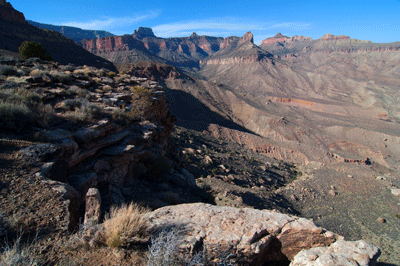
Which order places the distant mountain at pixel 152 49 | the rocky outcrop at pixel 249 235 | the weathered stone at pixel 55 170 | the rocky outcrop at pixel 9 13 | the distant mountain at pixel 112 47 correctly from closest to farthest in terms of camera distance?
1. the rocky outcrop at pixel 249 235
2. the weathered stone at pixel 55 170
3. the rocky outcrop at pixel 9 13
4. the distant mountain at pixel 112 47
5. the distant mountain at pixel 152 49

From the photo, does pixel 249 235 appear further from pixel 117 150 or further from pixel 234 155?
pixel 234 155

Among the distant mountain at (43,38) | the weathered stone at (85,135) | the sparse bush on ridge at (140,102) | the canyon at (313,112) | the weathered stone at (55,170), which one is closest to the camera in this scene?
the weathered stone at (55,170)

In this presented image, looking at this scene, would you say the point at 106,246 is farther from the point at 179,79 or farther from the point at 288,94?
the point at 288,94

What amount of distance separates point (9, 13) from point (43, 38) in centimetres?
1157

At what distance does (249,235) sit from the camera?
387 cm

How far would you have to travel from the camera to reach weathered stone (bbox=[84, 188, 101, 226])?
3.86m

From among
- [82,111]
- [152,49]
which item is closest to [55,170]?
[82,111]

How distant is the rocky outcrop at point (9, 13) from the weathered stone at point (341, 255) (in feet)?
226

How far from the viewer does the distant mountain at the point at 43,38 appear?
40.7 m

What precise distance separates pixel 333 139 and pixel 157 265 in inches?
1823

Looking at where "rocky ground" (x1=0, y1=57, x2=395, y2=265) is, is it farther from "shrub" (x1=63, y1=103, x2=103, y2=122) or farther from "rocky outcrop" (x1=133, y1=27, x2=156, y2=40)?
"rocky outcrop" (x1=133, y1=27, x2=156, y2=40)

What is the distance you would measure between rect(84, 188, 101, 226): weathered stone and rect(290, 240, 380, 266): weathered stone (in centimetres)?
369

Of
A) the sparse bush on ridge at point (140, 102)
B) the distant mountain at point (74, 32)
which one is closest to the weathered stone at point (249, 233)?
the sparse bush on ridge at point (140, 102)

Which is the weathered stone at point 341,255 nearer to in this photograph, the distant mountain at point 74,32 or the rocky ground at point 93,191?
the rocky ground at point 93,191
